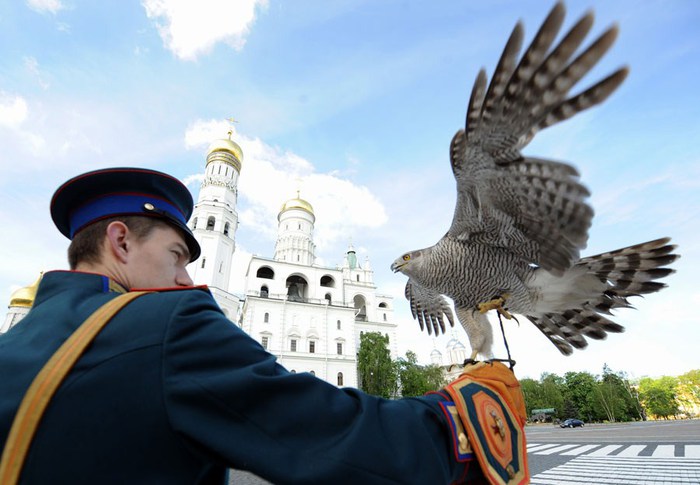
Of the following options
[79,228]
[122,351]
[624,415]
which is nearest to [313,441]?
[122,351]

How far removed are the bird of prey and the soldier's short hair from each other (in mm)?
2388

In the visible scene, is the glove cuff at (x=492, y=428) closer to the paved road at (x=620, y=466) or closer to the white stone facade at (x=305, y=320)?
the paved road at (x=620, y=466)

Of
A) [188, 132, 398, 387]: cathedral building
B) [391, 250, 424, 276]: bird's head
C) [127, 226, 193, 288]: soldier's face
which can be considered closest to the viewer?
[127, 226, 193, 288]: soldier's face

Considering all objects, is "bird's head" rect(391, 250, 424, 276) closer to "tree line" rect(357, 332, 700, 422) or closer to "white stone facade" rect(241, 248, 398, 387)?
"tree line" rect(357, 332, 700, 422)

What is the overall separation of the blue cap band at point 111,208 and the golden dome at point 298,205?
50.1 meters

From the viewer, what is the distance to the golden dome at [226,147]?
1681 inches

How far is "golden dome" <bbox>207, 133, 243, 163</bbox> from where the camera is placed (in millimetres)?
42688

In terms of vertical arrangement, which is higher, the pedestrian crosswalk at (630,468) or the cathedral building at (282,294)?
the cathedral building at (282,294)

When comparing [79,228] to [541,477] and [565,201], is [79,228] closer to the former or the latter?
[565,201]

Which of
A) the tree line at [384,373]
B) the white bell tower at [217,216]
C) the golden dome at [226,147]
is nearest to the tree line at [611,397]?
the tree line at [384,373]

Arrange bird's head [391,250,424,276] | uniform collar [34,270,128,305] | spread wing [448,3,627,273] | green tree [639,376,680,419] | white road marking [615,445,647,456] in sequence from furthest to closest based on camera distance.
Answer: green tree [639,376,680,419] → white road marking [615,445,647,456] → bird's head [391,250,424,276] → spread wing [448,3,627,273] → uniform collar [34,270,128,305]

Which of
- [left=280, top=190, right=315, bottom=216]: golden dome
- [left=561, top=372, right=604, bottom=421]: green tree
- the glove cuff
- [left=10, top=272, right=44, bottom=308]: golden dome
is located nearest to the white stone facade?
[left=280, top=190, right=315, bottom=216]: golden dome

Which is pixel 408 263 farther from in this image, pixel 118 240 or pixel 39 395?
pixel 39 395

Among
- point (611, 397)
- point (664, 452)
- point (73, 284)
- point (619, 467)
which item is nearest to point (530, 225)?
point (73, 284)
